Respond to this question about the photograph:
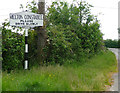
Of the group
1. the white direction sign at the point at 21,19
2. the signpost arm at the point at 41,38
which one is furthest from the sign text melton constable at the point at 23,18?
the signpost arm at the point at 41,38

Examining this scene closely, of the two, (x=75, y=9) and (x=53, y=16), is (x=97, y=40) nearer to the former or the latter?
(x=75, y=9)

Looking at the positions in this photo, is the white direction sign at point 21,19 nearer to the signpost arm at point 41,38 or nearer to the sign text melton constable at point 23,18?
the sign text melton constable at point 23,18

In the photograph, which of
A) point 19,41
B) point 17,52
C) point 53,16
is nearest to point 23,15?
point 19,41

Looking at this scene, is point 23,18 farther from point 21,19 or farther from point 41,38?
point 41,38

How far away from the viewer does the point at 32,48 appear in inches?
348

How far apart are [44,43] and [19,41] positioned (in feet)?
5.81

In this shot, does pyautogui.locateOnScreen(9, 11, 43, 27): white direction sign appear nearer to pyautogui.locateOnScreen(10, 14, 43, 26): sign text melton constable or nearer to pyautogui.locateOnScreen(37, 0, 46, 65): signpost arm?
pyautogui.locateOnScreen(10, 14, 43, 26): sign text melton constable

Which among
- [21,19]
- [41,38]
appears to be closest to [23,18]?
[21,19]

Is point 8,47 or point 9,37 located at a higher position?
point 9,37

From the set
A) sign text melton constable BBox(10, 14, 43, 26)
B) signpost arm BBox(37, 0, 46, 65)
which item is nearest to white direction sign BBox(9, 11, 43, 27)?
sign text melton constable BBox(10, 14, 43, 26)

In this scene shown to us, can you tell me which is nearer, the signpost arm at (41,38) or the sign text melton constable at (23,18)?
the sign text melton constable at (23,18)

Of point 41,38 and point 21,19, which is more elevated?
point 21,19

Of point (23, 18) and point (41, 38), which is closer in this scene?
point (23, 18)

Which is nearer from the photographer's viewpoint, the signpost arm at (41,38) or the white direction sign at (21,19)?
the white direction sign at (21,19)
